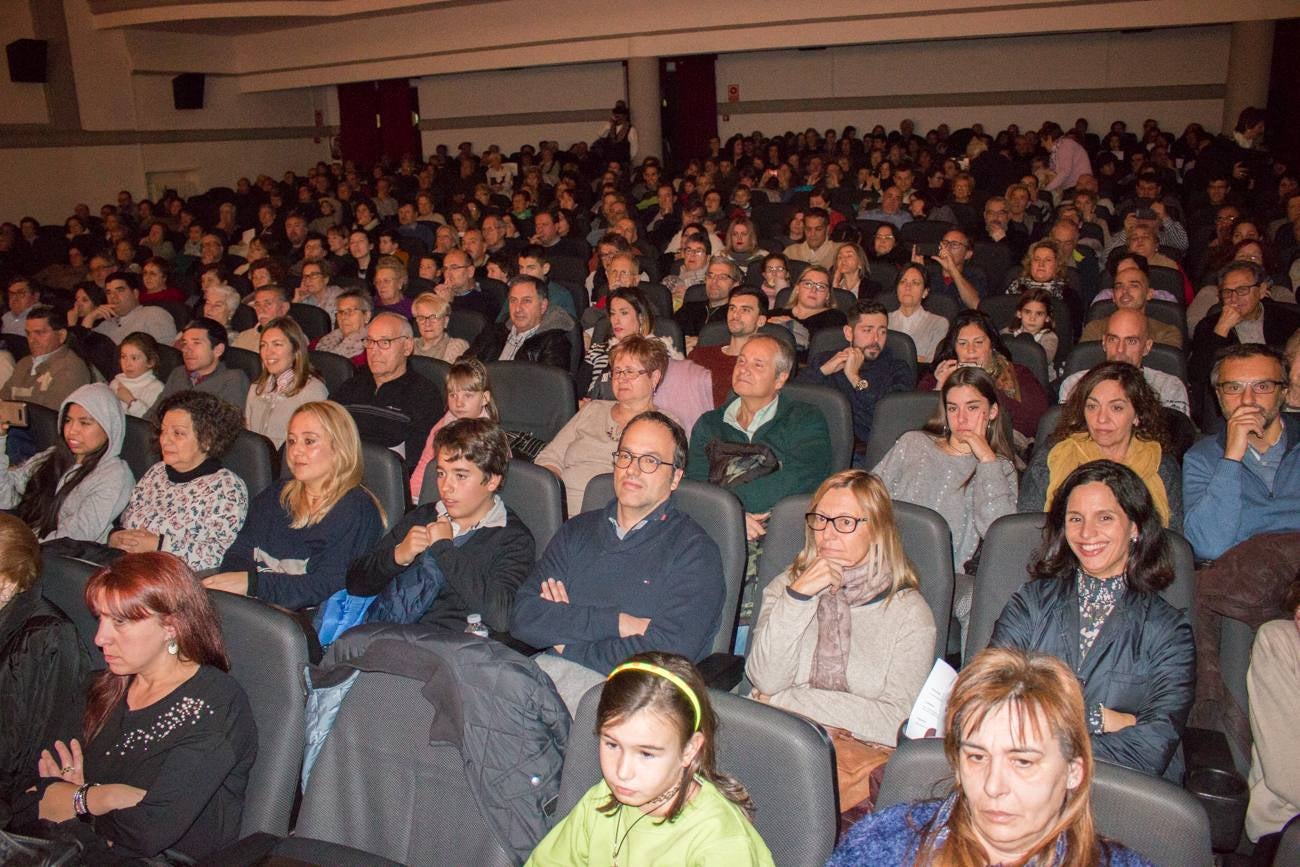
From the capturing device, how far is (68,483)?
379 cm

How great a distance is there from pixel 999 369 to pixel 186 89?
47.3 feet

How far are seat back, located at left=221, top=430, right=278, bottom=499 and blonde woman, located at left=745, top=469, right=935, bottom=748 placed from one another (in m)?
2.03

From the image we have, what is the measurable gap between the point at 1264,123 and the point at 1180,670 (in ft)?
35.5

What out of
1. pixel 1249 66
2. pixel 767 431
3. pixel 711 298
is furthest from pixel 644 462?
pixel 1249 66

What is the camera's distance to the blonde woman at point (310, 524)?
10.3 feet

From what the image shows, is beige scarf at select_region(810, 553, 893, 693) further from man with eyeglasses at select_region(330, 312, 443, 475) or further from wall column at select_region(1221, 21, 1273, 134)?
wall column at select_region(1221, 21, 1273, 134)

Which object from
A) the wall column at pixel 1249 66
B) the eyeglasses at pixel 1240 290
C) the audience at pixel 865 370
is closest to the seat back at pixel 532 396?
the audience at pixel 865 370

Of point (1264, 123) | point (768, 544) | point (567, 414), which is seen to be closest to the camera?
point (768, 544)

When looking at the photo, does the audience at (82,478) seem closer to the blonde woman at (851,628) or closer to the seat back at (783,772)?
the blonde woman at (851,628)

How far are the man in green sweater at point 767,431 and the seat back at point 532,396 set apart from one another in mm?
767

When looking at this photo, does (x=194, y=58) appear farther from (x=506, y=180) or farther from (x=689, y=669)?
(x=689, y=669)

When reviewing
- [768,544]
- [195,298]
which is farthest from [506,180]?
[768,544]

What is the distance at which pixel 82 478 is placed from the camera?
3789 mm

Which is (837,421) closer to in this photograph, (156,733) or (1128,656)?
(1128,656)
